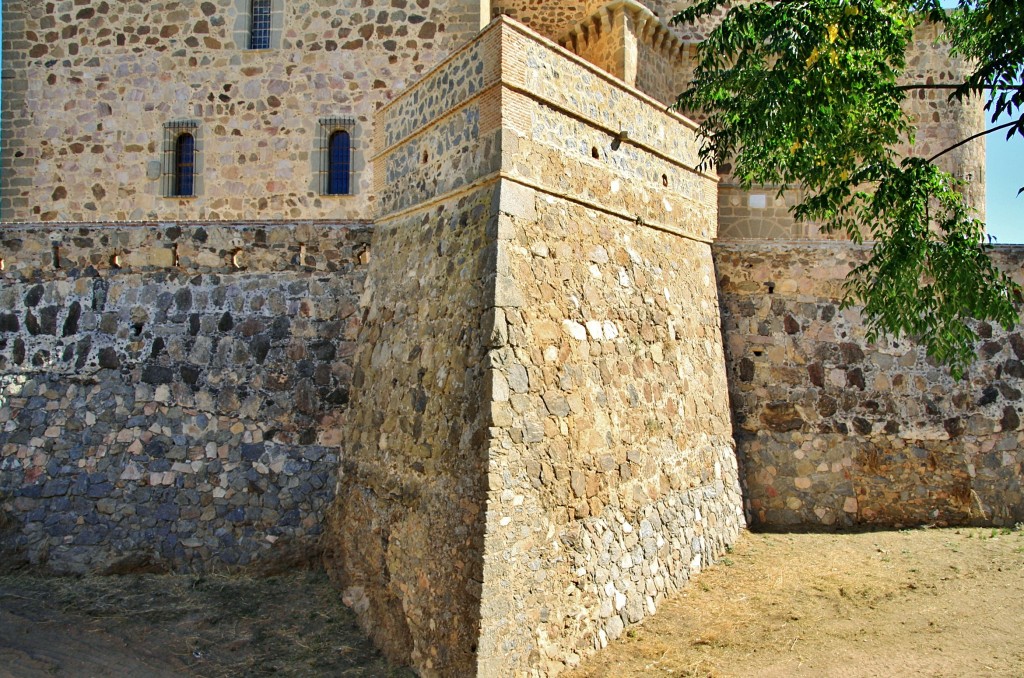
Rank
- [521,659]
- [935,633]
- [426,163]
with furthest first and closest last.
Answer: [426,163]
[935,633]
[521,659]

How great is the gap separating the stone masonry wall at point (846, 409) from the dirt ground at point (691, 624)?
89 centimetres

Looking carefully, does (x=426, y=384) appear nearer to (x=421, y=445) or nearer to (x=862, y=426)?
(x=421, y=445)

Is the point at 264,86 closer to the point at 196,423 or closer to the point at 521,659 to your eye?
the point at 196,423

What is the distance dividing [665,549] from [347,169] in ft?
27.1

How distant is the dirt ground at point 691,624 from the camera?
5.84 meters

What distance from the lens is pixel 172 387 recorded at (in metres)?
7.75

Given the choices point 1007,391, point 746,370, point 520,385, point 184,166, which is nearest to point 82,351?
point 520,385

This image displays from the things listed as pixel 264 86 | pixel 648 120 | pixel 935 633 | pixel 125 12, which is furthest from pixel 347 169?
pixel 935 633

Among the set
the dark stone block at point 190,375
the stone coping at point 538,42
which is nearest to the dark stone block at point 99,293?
the dark stone block at point 190,375

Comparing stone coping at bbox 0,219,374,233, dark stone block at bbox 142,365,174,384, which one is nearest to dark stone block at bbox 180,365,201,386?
dark stone block at bbox 142,365,174,384

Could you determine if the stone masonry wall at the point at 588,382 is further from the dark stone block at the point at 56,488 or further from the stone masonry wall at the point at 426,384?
the dark stone block at the point at 56,488

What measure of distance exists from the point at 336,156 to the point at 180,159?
2.64 metres

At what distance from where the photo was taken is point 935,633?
6.20 metres

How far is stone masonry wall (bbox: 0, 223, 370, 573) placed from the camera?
7.48 metres
